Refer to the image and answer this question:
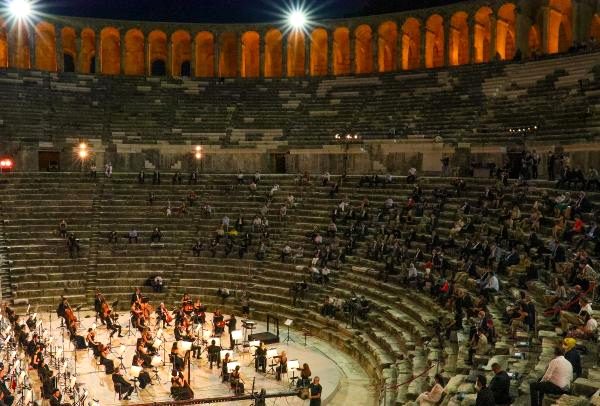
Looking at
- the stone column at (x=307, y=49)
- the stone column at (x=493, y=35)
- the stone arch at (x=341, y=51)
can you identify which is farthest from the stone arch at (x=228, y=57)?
the stone column at (x=493, y=35)

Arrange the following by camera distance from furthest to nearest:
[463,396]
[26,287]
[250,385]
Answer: [26,287] → [250,385] → [463,396]

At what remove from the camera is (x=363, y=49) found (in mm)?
45688

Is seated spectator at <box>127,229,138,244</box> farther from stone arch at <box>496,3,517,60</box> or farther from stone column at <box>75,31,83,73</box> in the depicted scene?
stone arch at <box>496,3,517,60</box>

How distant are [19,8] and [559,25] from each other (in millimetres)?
32477

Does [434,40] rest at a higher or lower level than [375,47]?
higher

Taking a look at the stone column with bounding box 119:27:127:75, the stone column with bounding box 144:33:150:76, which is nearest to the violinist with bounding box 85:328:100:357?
the stone column with bounding box 119:27:127:75

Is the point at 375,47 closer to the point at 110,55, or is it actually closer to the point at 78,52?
the point at 110,55

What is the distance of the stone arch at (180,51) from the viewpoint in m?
44.2

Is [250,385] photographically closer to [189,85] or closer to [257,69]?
[189,85]

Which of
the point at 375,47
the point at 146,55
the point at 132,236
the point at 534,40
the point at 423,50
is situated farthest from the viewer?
the point at 146,55

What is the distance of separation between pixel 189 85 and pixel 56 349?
24.3 meters

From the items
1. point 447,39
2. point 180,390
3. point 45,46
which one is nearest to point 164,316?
point 180,390

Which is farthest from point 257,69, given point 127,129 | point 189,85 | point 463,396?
point 463,396

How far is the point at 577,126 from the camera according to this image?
26.8 meters
